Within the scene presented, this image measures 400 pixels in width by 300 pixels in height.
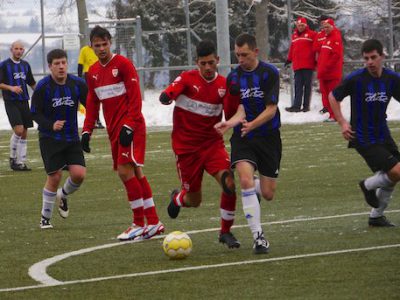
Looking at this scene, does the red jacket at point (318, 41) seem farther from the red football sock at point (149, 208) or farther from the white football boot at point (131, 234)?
the white football boot at point (131, 234)

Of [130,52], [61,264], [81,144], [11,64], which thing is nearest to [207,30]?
[130,52]

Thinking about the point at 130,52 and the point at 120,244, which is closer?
the point at 120,244

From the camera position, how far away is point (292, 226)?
35.1 ft

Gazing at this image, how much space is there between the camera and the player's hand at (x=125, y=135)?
10289mm

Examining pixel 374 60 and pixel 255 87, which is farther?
pixel 374 60

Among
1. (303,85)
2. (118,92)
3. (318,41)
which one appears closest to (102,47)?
(118,92)

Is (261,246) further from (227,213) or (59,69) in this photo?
(59,69)

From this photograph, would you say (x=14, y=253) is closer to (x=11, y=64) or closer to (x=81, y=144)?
(x=81, y=144)

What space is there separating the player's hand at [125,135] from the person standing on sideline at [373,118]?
180 cm

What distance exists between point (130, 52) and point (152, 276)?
87.1ft

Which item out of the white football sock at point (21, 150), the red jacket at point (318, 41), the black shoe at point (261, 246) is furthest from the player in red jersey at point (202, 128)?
the red jacket at point (318, 41)

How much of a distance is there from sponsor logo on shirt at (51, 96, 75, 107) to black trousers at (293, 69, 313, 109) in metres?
15.8

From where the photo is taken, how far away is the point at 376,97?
10.3m

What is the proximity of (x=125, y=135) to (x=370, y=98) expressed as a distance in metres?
2.14
